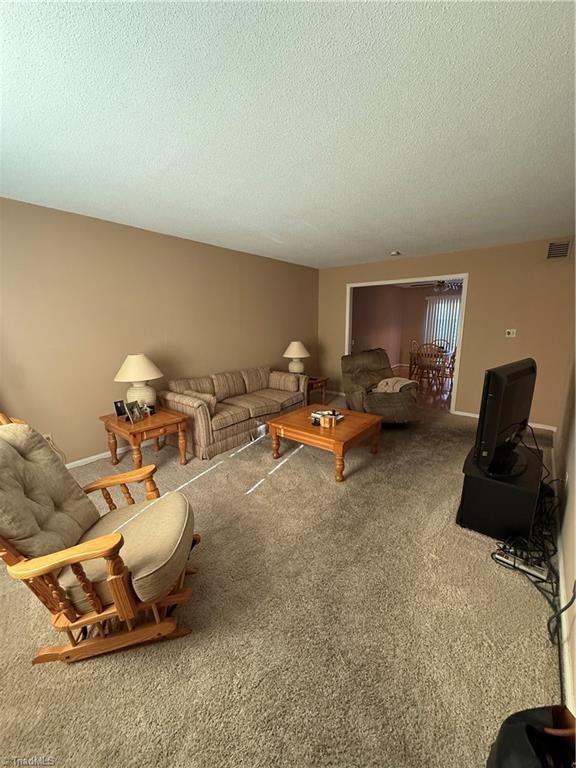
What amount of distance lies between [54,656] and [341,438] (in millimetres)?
2141

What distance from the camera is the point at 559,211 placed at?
2.74 meters

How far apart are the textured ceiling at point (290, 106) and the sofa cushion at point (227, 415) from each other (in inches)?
78.8

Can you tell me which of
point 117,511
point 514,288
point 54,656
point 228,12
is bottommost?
point 54,656

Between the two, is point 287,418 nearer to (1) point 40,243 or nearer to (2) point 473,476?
(2) point 473,476

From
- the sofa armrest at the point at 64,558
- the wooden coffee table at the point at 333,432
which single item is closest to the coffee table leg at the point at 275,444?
the wooden coffee table at the point at 333,432

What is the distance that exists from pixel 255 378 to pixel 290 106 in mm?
3310

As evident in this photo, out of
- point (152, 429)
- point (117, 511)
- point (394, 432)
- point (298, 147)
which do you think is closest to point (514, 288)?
point (394, 432)

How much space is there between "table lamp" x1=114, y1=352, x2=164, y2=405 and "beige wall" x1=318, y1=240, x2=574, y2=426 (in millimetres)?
3992

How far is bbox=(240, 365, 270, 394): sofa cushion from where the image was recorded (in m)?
4.34

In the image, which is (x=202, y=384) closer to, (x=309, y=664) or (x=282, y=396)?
(x=282, y=396)

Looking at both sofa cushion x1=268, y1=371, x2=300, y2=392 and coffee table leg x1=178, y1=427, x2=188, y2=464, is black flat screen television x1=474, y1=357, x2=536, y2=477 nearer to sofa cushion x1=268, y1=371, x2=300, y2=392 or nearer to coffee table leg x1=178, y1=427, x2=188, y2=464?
coffee table leg x1=178, y1=427, x2=188, y2=464

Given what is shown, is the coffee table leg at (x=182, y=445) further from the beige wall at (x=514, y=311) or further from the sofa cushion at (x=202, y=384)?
the beige wall at (x=514, y=311)

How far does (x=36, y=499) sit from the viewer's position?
1397 millimetres

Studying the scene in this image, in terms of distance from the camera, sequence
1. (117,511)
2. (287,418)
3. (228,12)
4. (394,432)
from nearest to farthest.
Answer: (228,12) < (117,511) < (287,418) < (394,432)
